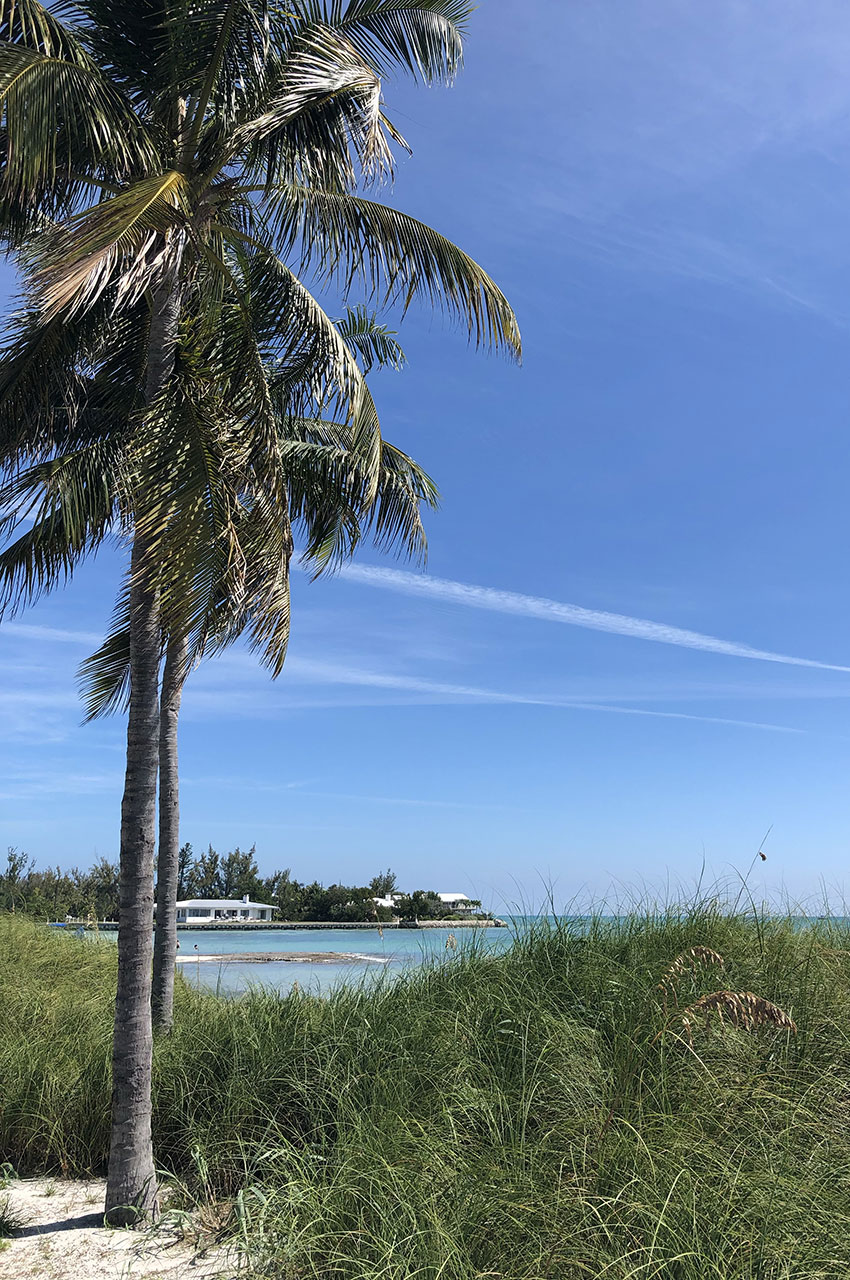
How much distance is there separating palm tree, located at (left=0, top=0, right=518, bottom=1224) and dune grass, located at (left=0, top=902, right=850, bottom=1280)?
108 centimetres

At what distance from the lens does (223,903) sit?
175ft

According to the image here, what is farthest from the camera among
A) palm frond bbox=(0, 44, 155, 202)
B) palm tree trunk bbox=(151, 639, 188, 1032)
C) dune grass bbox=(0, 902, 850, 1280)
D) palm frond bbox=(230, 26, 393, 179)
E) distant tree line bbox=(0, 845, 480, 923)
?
distant tree line bbox=(0, 845, 480, 923)

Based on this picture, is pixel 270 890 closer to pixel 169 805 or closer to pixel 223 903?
pixel 223 903

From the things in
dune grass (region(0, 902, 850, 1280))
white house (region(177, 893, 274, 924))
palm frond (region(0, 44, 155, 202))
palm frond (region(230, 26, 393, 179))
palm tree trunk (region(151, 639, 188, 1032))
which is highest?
palm frond (region(230, 26, 393, 179))

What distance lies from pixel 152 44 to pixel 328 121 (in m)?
1.59

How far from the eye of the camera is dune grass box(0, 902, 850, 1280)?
3766mm

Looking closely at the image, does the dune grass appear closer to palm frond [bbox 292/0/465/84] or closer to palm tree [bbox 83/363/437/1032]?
palm tree [bbox 83/363/437/1032]

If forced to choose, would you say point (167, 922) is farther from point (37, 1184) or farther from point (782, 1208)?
point (782, 1208)

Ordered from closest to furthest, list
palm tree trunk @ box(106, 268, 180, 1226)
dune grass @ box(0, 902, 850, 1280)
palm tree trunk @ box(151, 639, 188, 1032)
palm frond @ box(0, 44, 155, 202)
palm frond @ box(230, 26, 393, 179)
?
dune grass @ box(0, 902, 850, 1280) < palm tree trunk @ box(106, 268, 180, 1226) < palm frond @ box(0, 44, 155, 202) < palm frond @ box(230, 26, 393, 179) < palm tree trunk @ box(151, 639, 188, 1032)

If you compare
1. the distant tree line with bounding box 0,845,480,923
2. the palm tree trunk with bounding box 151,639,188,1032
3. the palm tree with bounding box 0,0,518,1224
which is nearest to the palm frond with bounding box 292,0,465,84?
the palm tree with bounding box 0,0,518,1224

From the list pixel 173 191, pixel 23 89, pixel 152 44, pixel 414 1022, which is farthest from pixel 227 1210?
pixel 152 44

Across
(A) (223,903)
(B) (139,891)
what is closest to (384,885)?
(A) (223,903)

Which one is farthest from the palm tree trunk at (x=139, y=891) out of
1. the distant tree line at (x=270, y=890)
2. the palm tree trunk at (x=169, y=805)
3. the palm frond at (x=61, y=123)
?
the distant tree line at (x=270, y=890)

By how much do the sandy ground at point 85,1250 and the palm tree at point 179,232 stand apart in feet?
0.95
